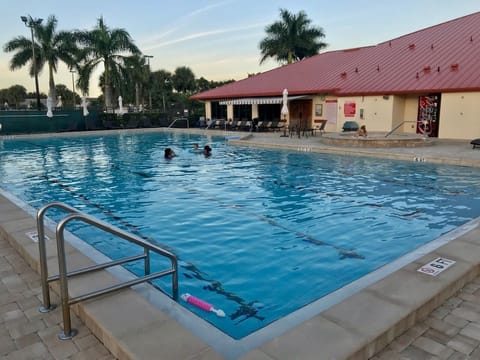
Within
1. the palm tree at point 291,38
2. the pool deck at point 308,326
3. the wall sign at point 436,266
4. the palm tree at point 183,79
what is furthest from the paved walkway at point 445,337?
the palm tree at point 183,79

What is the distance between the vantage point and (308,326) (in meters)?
3.05

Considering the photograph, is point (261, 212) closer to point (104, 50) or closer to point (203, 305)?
point (203, 305)

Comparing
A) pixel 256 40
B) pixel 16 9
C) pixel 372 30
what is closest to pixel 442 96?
pixel 372 30

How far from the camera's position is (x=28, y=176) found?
41.0 feet

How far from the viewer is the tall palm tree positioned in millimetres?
33406

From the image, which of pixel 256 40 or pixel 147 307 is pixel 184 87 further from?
pixel 147 307

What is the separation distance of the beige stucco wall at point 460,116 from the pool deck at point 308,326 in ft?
53.2

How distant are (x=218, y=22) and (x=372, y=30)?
46.5 feet

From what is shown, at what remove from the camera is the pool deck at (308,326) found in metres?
2.79

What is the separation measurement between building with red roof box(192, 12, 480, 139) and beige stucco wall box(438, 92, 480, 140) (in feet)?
0.13

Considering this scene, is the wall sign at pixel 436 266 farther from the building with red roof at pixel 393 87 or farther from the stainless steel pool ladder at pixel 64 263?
the building with red roof at pixel 393 87

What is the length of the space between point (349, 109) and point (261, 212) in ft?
54.6

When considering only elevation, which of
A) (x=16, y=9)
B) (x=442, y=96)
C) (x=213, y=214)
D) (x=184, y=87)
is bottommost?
(x=213, y=214)

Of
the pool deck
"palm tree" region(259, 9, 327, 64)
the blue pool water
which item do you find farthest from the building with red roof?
the pool deck
